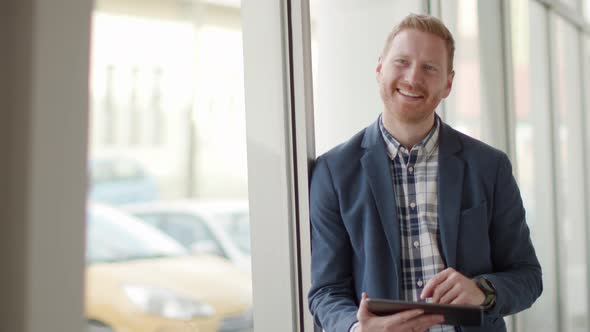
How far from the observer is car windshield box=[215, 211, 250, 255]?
6.79 ft

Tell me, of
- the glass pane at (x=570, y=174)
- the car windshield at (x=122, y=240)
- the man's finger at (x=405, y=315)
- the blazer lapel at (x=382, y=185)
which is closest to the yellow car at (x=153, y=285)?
the car windshield at (x=122, y=240)

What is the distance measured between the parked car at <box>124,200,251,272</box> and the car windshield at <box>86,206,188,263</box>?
3 cm

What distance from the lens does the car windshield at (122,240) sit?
1537mm

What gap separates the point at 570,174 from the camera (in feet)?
15.5

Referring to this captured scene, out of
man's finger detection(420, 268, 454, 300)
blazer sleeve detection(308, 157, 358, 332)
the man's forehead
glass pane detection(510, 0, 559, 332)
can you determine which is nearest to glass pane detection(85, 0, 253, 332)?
blazer sleeve detection(308, 157, 358, 332)

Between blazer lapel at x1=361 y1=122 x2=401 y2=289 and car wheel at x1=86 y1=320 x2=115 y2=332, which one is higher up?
blazer lapel at x1=361 y1=122 x2=401 y2=289

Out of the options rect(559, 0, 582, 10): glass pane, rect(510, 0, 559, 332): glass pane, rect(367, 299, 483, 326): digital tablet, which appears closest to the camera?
rect(367, 299, 483, 326): digital tablet

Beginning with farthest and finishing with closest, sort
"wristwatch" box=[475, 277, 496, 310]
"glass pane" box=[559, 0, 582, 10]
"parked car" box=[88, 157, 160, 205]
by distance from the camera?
"glass pane" box=[559, 0, 582, 10] < "wristwatch" box=[475, 277, 496, 310] < "parked car" box=[88, 157, 160, 205]

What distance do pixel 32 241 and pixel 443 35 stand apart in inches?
50.3

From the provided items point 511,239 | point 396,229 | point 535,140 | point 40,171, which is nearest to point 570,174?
point 535,140

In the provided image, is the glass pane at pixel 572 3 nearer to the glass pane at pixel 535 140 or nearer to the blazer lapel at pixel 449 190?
the glass pane at pixel 535 140

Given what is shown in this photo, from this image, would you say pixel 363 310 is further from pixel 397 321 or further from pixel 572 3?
pixel 572 3

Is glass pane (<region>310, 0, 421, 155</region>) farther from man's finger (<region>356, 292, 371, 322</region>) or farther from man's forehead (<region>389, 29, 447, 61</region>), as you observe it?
man's finger (<region>356, 292, 371, 322</region>)

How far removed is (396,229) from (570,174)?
11.6 feet
